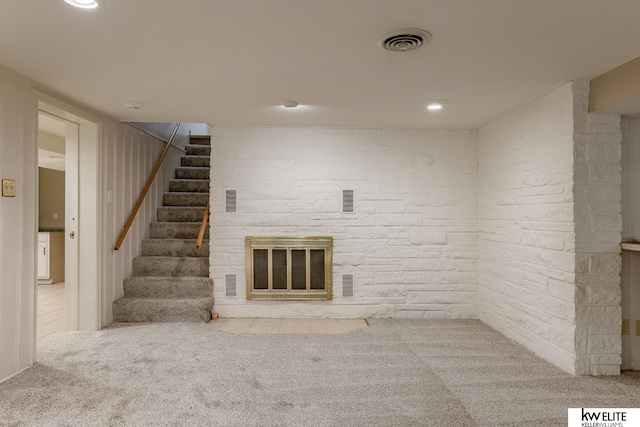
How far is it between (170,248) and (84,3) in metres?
3.14

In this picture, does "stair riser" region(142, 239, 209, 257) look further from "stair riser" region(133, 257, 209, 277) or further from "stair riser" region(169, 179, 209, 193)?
"stair riser" region(169, 179, 209, 193)

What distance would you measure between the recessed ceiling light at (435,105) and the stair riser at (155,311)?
293 cm

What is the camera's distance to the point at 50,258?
606 cm

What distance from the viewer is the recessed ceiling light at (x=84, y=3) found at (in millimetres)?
1685

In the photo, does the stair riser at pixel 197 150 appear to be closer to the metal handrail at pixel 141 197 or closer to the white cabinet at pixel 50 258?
the metal handrail at pixel 141 197

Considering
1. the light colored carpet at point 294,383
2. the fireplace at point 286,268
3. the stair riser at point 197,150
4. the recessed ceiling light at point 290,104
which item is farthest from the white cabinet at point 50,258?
the recessed ceiling light at point 290,104

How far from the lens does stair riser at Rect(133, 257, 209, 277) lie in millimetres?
4266

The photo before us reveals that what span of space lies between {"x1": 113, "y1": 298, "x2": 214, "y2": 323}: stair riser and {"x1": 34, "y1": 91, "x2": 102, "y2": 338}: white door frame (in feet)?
0.87

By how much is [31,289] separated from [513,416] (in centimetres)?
325

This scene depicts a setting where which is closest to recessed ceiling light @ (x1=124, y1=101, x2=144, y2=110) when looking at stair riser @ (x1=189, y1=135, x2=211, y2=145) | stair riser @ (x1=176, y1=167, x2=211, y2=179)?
stair riser @ (x1=176, y1=167, x2=211, y2=179)

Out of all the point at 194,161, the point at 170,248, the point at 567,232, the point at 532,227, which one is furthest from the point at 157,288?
the point at 567,232

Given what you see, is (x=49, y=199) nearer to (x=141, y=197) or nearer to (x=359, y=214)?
(x=141, y=197)

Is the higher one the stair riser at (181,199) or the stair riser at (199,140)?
the stair riser at (199,140)

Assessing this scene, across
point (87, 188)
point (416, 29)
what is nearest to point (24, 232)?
point (87, 188)
